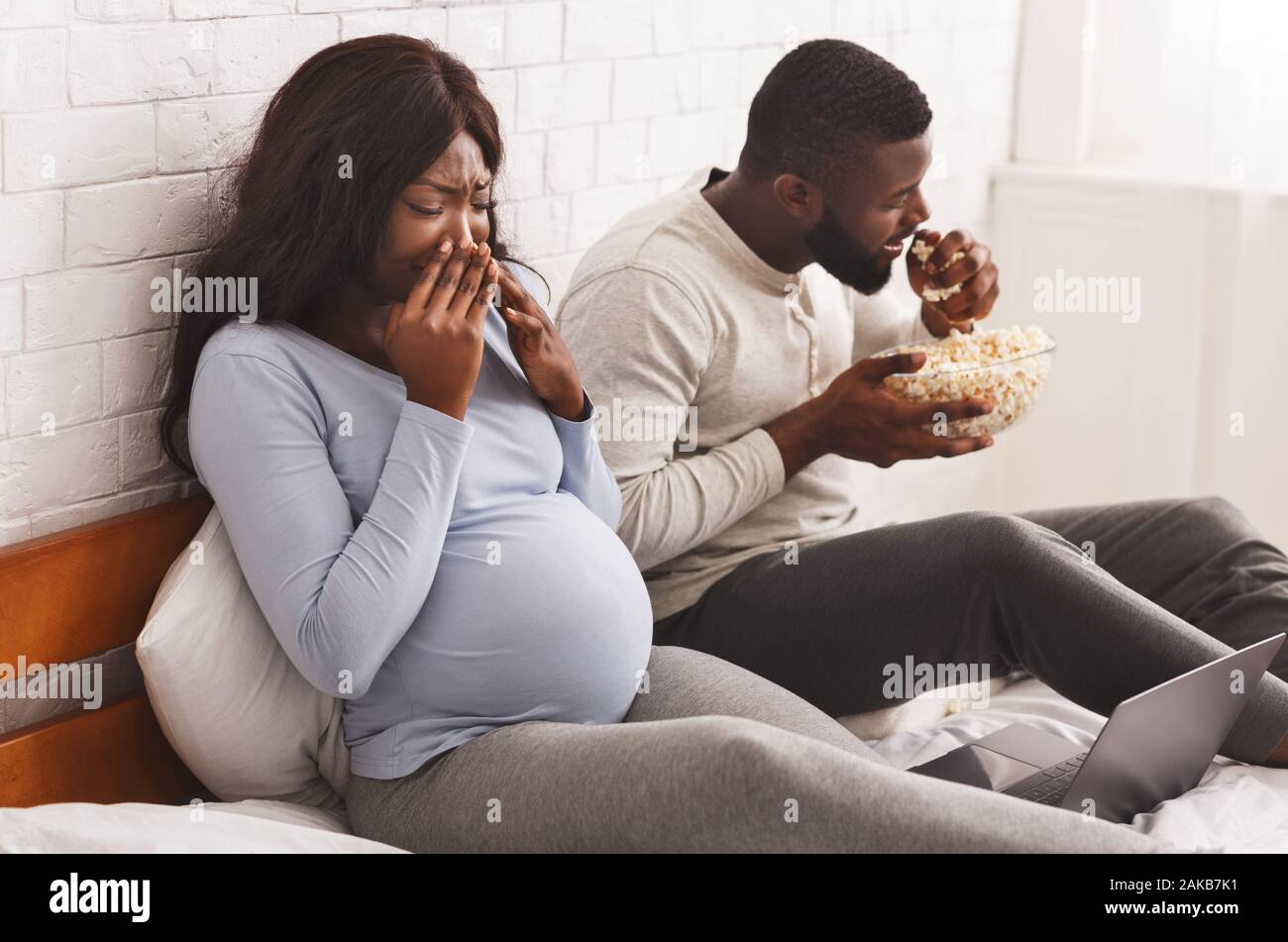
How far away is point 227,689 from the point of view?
1.38 metres

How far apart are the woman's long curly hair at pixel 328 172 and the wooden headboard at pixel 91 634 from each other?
0.18m

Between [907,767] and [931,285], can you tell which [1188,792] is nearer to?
[907,767]

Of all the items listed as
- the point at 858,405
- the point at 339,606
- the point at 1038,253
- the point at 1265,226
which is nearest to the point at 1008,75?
the point at 1038,253

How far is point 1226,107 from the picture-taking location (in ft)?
8.47

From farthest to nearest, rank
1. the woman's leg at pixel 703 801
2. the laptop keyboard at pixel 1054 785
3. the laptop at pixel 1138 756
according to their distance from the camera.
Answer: the laptop keyboard at pixel 1054 785 → the laptop at pixel 1138 756 → the woman's leg at pixel 703 801

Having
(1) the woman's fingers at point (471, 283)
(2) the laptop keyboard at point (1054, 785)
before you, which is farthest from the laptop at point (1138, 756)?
(1) the woman's fingers at point (471, 283)

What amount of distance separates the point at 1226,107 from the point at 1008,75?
1.55ft

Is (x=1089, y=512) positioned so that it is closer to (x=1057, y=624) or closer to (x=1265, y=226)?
(x=1057, y=624)

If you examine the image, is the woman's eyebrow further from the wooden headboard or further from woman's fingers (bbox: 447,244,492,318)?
the wooden headboard

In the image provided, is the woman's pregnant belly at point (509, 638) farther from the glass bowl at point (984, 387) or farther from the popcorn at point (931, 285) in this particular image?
Result: the popcorn at point (931, 285)

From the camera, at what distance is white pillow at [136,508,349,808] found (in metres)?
1.36

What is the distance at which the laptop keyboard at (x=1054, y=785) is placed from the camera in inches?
59.3

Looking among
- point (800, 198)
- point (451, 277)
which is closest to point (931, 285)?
point (800, 198)

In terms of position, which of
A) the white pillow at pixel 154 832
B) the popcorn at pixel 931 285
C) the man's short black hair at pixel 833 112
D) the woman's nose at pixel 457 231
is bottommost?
the white pillow at pixel 154 832
